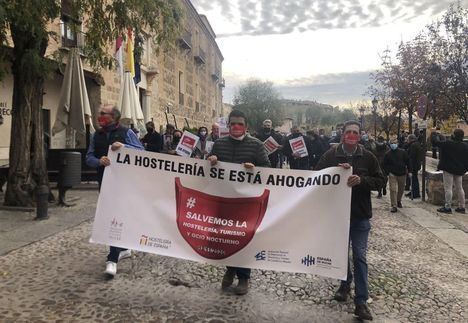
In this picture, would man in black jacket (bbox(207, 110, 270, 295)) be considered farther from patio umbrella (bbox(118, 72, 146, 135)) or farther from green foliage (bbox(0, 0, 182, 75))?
patio umbrella (bbox(118, 72, 146, 135))

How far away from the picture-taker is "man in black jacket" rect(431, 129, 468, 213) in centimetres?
1010

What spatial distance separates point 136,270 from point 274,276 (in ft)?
A: 5.32

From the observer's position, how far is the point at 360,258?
13.2 ft

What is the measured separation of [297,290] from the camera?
4.72 m

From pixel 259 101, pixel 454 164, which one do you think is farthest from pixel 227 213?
pixel 259 101

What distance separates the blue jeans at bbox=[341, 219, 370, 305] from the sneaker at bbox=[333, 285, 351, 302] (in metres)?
0.41

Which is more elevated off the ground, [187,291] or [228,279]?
[228,279]

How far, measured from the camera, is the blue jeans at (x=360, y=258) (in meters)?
3.97

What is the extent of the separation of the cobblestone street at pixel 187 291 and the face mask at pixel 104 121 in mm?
1676

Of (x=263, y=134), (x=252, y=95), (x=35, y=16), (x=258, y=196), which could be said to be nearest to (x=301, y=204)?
(x=258, y=196)

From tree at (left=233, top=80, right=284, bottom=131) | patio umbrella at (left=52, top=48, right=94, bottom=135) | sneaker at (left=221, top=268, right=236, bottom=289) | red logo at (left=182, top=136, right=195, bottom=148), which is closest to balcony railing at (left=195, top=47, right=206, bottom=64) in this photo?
tree at (left=233, top=80, right=284, bottom=131)

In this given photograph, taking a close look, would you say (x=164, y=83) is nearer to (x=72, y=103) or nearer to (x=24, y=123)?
(x=72, y=103)

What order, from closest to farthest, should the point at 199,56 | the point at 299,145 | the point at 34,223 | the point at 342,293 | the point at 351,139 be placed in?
the point at 351,139 < the point at 342,293 < the point at 34,223 < the point at 299,145 < the point at 199,56

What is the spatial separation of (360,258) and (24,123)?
724 centimetres
